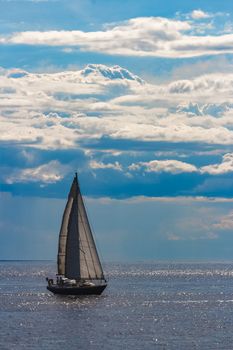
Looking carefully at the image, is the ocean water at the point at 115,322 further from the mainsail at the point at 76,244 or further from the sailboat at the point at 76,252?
the mainsail at the point at 76,244

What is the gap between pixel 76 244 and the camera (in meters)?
149

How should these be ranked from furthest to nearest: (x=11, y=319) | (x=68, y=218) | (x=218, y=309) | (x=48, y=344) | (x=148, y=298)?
1. (x=148, y=298)
2. (x=68, y=218)
3. (x=218, y=309)
4. (x=11, y=319)
5. (x=48, y=344)

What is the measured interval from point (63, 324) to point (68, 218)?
37.4m

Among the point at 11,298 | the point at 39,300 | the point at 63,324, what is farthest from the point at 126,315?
the point at 11,298

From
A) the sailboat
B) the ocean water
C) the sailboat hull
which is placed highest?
the sailboat

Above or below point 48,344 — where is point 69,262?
above

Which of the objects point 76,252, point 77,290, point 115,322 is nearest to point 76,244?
point 76,252

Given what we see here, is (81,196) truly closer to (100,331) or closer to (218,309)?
(218,309)

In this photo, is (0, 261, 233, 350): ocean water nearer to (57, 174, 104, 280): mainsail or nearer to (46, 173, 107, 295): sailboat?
(46, 173, 107, 295): sailboat

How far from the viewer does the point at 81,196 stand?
15212cm

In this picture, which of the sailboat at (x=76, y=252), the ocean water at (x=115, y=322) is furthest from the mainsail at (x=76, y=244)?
the ocean water at (x=115, y=322)

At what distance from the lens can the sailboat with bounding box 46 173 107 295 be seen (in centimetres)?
14874

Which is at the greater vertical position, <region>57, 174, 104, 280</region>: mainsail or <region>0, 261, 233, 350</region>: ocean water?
<region>57, 174, 104, 280</region>: mainsail

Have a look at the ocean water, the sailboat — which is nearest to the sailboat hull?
the sailboat
